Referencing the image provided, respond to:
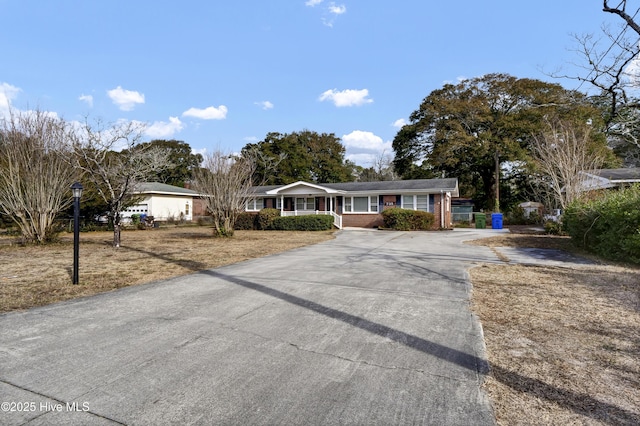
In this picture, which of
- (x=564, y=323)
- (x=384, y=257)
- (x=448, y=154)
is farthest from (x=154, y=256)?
(x=448, y=154)

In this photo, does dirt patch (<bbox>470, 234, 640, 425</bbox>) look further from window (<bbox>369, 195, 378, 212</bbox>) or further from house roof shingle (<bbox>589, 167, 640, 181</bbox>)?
house roof shingle (<bbox>589, 167, 640, 181</bbox>)

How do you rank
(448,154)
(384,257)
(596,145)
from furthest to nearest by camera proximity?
(448,154) < (596,145) < (384,257)

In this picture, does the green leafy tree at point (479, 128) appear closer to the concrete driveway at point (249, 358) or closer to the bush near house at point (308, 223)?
the bush near house at point (308, 223)

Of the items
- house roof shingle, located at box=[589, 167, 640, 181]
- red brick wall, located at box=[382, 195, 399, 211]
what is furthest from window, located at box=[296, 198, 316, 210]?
house roof shingle, located at box=[589, 167, 640, 181]


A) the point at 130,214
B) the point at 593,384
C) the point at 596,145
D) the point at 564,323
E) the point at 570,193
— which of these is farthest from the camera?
the point at 130,214

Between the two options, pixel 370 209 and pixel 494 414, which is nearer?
pixel 494 414

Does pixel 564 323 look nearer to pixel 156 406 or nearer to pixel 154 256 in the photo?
pixel 156 406

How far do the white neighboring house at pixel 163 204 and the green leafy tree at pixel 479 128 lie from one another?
21.5 meters

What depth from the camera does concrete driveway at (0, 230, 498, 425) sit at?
95.9 inches

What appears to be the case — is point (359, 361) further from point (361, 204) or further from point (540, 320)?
point (361, 204)

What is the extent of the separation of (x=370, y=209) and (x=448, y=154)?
11288mm

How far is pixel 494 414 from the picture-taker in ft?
7.84

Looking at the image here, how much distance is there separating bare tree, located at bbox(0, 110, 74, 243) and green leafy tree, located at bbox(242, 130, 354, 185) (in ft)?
75.0

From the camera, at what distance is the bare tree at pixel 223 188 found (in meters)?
16.6
